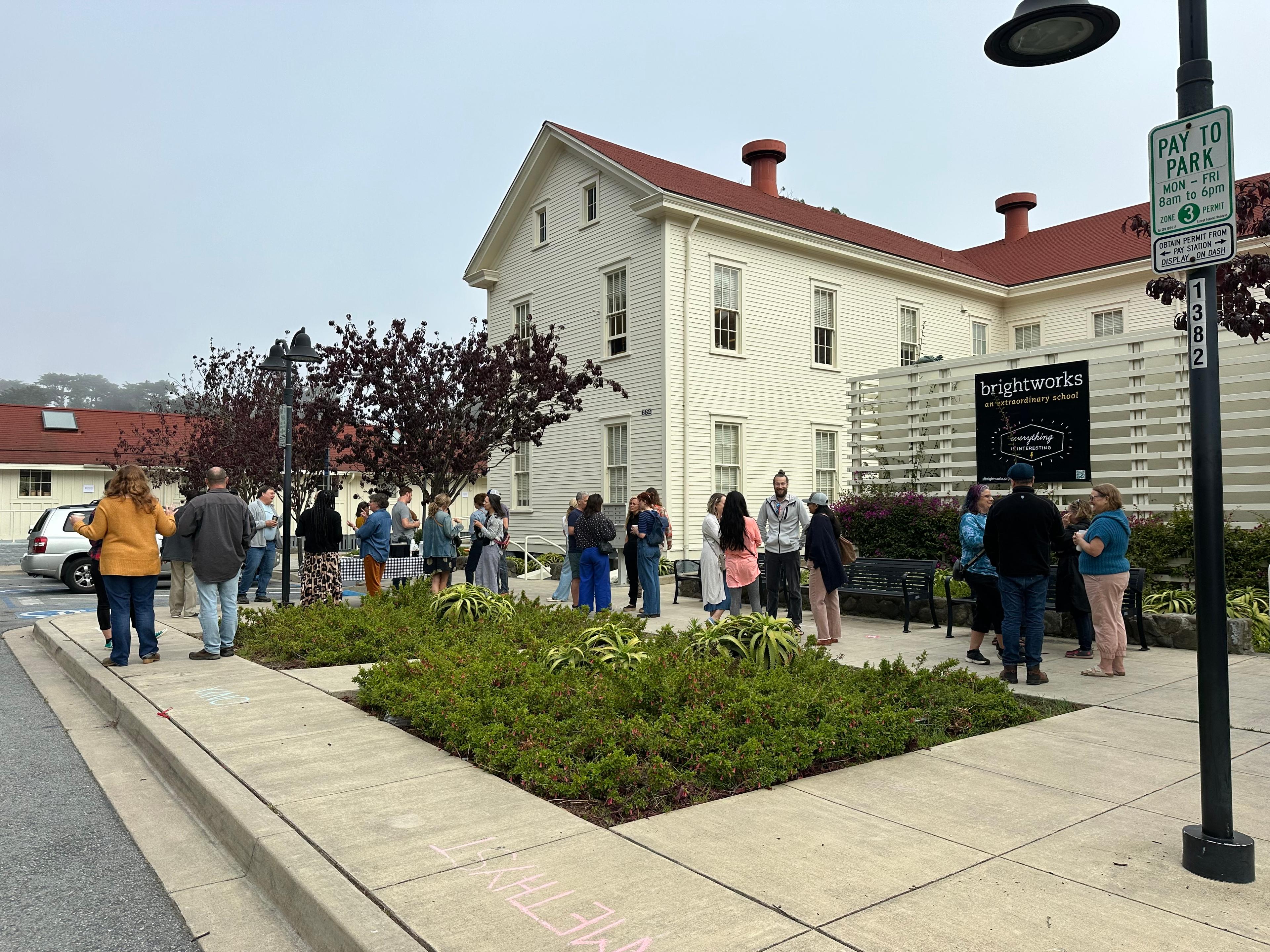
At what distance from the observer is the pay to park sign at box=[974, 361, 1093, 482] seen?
13.5 m

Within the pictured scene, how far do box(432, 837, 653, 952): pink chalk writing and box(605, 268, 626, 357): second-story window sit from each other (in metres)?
17.7

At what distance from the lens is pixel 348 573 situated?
65.8 feet

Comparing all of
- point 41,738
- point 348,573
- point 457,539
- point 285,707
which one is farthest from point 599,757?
point 348,573

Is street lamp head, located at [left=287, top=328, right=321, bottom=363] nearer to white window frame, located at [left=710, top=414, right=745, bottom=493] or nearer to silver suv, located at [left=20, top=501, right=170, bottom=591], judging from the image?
silver suv, located at [left=20, top=501, right=170, bottom=591]

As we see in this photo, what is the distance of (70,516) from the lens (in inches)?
722

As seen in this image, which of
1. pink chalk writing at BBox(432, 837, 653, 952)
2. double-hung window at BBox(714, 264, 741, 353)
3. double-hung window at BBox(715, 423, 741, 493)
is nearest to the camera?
pink chalk writing at BBox(432, 837, 653, 952)

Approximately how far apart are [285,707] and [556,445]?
16.4 m

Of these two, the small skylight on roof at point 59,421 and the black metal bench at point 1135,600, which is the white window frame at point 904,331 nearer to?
the black metal bench at point 1135,600

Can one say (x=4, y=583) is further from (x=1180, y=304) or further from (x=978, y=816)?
(x=1180, y=304)

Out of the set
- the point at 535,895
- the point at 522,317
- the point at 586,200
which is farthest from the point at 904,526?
the point at 522,317

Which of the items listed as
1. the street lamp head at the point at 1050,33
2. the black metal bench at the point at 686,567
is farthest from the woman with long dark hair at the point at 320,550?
the street lamp head at the point at 1050,33

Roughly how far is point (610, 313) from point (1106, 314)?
13.9m

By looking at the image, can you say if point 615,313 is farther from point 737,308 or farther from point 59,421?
point 59,421

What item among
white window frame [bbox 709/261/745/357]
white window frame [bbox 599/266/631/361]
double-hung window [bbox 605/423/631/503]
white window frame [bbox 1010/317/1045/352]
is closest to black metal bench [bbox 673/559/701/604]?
double-hung window [bbox 605/423/631/503]
